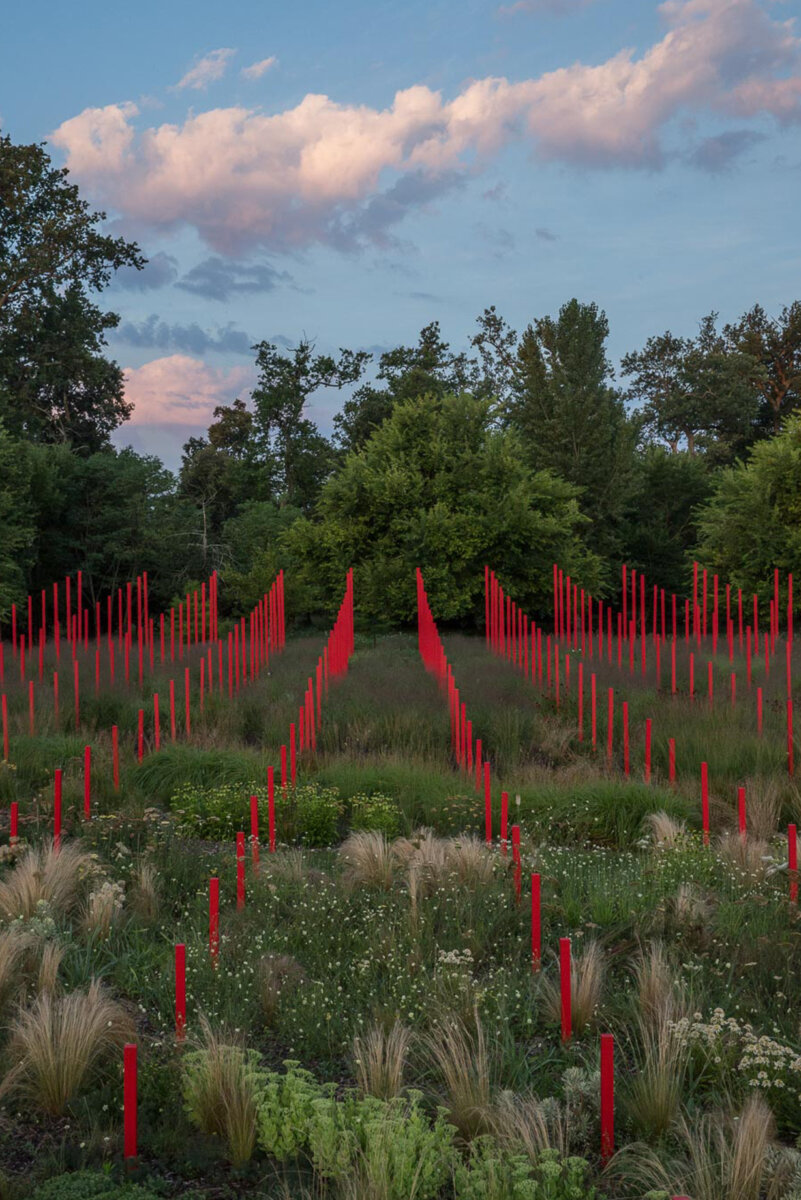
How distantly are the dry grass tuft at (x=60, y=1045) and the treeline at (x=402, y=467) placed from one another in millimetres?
21532

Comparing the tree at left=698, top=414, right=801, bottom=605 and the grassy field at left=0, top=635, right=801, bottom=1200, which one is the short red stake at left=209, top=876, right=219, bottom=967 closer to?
the grassy field at left=0, top=635, right=801, bottom=1200

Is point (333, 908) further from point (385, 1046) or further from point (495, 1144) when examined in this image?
point (495, 1144)

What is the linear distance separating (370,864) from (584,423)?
1256 inches

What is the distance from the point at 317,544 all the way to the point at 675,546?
1614 centimetres

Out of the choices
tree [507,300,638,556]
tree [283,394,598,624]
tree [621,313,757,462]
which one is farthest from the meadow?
tree [621,313,757,462]

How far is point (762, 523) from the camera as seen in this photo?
26828 millimetres

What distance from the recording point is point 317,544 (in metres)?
28.3

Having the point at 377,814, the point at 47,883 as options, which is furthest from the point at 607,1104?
the point at 377,814

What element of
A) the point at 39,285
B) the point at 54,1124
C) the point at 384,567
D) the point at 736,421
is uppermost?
the point at 39,285

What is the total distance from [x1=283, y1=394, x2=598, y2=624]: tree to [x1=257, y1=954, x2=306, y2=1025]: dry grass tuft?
20614 millimetres

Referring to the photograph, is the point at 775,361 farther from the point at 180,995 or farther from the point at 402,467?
the point at 180,995

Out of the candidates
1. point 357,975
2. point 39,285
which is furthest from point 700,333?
point 357,975

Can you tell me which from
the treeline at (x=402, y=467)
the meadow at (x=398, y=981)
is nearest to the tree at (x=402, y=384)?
the treeline at (x=402, y=467)

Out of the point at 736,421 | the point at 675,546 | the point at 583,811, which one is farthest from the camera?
the point at 736,421
